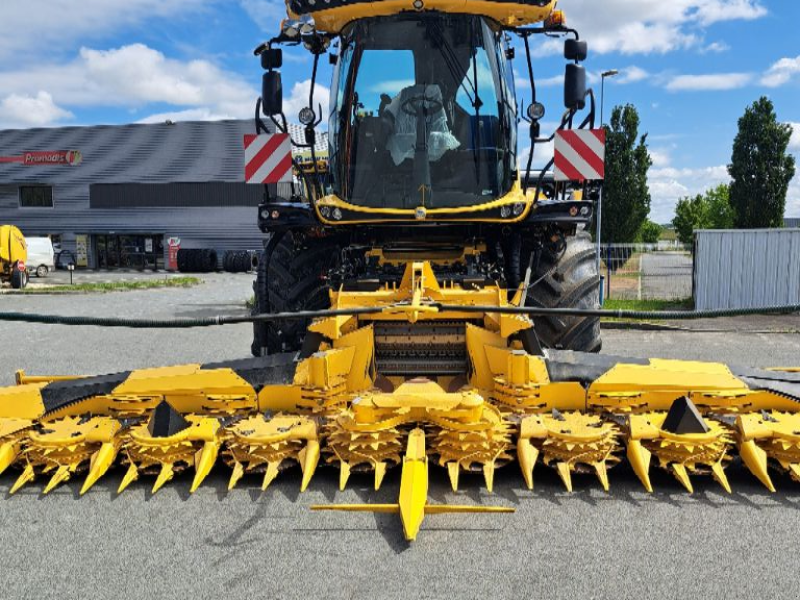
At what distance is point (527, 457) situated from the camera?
3.76 metres

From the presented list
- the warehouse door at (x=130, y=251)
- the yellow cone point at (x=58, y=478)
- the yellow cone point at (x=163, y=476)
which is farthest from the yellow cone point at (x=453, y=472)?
the warehouse door at (x=130, y=251)

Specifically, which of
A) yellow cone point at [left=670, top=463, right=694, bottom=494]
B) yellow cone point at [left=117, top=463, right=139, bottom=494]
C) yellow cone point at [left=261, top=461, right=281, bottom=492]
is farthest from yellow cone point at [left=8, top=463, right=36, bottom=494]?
yellow cone point at [left=670, top=463, right=694, bottom=494]

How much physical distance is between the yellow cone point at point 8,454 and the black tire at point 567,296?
3523mm

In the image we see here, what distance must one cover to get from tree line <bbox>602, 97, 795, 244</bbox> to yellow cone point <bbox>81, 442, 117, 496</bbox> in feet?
95.3

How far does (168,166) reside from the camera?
40969 mm

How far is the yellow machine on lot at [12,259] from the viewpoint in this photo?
2589cm

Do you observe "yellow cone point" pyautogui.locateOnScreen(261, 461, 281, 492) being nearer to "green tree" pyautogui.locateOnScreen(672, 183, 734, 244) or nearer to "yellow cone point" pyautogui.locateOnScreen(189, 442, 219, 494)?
"yellow cone point" pyautogui.locateOnScreen(189, 442, 219, 494)

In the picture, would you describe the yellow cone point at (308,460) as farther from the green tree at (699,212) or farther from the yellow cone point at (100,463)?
the green tree at (699,212)

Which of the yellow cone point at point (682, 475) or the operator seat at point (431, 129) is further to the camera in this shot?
the operator seat at point (431, 129)

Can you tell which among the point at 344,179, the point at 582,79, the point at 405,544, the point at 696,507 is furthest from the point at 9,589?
the point at 582,79

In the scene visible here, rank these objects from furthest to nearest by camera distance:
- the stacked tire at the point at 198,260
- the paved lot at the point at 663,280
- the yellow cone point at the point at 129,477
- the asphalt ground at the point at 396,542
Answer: the stacked tire at the point at 198,260, the paved lot at the point at 663,280, the yellow cone point at the point at 129,477, the asphalt ground at the point at 396,542

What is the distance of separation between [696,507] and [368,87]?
3.71 meters

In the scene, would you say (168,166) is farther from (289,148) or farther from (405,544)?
(405,544)

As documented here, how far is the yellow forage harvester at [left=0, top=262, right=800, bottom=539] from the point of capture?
375 cm
